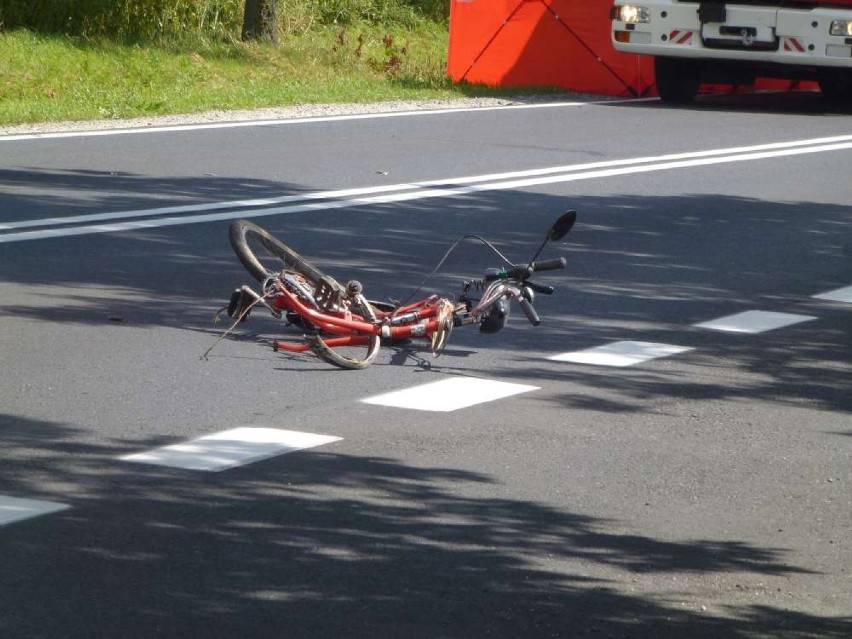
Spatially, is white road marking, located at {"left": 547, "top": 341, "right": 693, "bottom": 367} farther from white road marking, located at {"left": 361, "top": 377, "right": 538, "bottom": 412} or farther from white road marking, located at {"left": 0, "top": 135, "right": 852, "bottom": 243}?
white road marking, located at {"left": 0, "top": 135, "right": 852, "bottom": 243}

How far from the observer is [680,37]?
837 inches

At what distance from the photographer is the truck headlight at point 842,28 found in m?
20.4

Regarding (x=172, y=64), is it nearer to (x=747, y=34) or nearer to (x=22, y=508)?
(x=747, y=34)

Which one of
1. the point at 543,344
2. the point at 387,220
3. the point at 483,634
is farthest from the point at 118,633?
the point at 387,220

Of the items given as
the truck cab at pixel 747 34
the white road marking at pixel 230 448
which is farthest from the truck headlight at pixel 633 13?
the white road marking at pixel 230 448

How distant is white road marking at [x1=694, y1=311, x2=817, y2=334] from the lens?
28.2 ft

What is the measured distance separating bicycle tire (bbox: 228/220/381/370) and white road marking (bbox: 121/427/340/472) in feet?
3.84

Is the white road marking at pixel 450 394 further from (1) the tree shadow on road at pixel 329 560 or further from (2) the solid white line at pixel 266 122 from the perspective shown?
(2) the solid white line at pixel 266 122

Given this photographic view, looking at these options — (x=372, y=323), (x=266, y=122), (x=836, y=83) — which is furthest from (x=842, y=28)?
(x=372, y=323)

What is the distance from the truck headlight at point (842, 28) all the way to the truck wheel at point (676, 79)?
2615 millimetres

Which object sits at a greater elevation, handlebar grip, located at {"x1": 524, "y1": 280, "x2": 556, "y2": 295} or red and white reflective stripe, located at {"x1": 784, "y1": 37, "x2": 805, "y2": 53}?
red and white reflective stripe, located at {"x1": 784, "y1": 37, "x2": 805, "y2": 53}

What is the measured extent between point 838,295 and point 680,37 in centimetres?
1225

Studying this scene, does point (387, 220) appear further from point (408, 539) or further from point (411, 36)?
point (411, 36)

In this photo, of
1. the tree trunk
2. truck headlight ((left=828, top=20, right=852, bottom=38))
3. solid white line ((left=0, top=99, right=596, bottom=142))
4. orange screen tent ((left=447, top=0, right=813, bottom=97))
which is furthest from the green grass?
truck headlight ((left=828, top=20, right=852, bottom=38))
